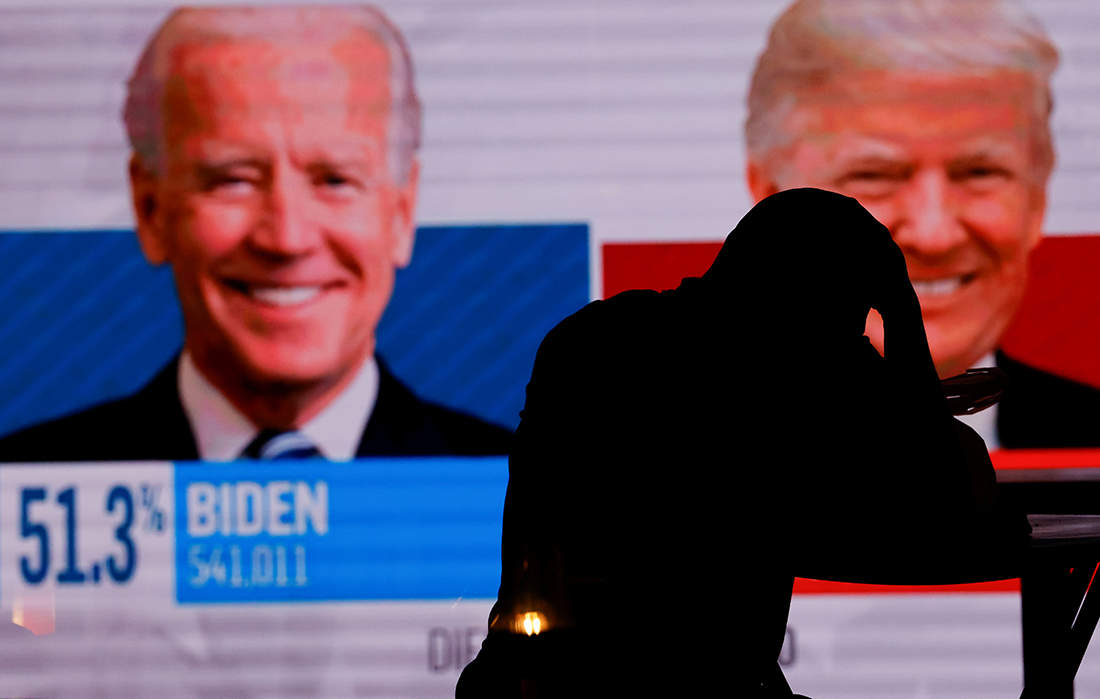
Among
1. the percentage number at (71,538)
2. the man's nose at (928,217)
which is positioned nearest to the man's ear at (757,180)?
the man's nose at (928,217)

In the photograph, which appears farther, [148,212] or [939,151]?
[148,212]

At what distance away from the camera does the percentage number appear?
3420mm

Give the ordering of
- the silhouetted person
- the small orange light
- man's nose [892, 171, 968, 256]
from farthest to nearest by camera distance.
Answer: man's nose [892, 171, 968, 256] → the small orange light → the silhouetted person

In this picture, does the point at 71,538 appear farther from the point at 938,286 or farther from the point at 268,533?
the point at 938,286

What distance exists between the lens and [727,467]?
1429mm

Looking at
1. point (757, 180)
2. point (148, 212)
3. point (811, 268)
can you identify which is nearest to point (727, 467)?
point (811, 268)

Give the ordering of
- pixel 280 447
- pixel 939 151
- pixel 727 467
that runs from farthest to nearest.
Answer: pixel 280 447 → pixel 939 151 → pixel 727 467

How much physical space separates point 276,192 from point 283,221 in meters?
0.09

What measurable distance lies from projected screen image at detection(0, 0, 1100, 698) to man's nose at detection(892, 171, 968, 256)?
0.05 ft

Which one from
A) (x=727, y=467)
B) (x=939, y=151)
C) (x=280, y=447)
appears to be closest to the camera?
(x=727, y=467)

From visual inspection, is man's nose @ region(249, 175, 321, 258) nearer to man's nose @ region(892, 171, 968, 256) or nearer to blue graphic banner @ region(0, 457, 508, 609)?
blue graphic banner @ region(0, 457, 508, 609)

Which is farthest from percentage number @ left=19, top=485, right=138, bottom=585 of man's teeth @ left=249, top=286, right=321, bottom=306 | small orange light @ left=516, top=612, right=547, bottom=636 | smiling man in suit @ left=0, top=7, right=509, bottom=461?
small orange light @ left=516, top=612, right=547, bottom=636

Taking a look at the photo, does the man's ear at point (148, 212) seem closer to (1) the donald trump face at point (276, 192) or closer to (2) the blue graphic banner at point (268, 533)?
A: (1) the donald trump face at point (276, 192)

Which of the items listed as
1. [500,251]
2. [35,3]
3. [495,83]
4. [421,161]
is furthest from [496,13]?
[35,3]
